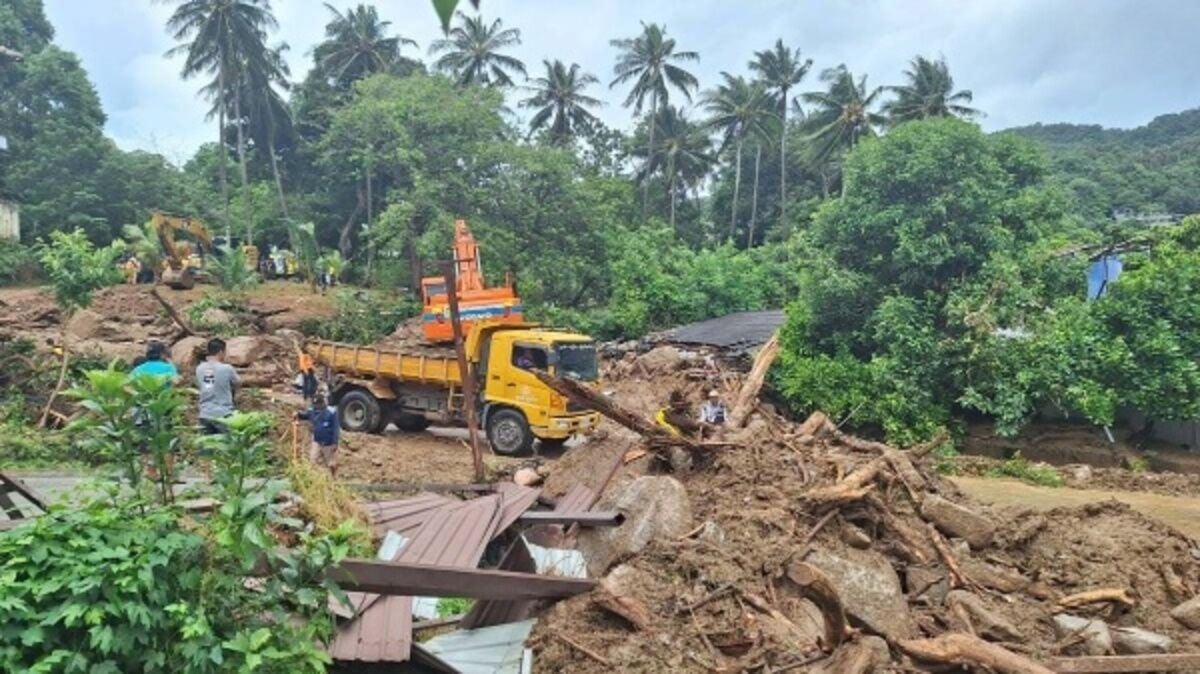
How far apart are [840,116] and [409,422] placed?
33.6 m

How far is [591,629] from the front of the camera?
21.0ft

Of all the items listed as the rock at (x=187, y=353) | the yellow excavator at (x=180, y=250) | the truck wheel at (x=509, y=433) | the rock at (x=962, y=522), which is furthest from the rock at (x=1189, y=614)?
the yellow excavator at (x=180, y=250)

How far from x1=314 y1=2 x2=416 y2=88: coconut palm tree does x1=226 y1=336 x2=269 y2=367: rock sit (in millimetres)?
24866

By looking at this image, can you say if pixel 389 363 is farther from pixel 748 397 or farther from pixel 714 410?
pixel 748 397

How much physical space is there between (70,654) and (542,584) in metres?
3.16

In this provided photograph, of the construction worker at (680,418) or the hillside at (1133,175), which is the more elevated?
the hillside at (1133,175)

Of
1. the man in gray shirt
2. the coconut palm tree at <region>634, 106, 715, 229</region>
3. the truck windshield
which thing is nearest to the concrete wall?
the truck windshield

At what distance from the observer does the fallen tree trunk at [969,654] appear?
6.02 metres

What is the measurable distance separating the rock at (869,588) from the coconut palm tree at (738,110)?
135 feet

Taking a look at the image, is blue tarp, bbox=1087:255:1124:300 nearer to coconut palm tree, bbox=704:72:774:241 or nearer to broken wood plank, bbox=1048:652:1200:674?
broken wood plank, bbox=1048:652:1200:674

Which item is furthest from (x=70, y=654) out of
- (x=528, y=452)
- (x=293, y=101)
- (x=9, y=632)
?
(x=293, y=101)

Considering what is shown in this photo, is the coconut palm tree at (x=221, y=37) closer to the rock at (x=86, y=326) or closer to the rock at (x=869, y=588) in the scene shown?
the rock at (x=86, y=326)

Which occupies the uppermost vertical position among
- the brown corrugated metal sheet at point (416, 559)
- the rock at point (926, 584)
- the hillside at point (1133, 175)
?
the hillside at point (1133, 175)

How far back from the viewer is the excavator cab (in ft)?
57.3
